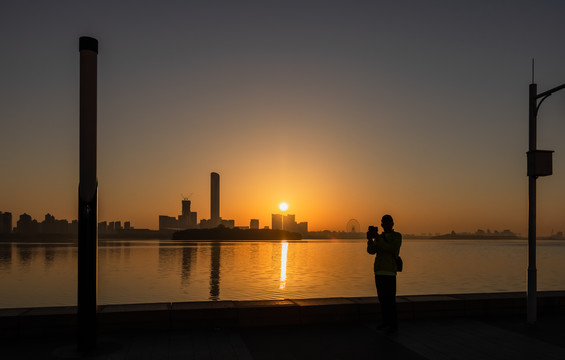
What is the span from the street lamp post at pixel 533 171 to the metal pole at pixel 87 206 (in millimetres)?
7704

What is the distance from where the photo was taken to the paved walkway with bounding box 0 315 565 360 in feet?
24.1

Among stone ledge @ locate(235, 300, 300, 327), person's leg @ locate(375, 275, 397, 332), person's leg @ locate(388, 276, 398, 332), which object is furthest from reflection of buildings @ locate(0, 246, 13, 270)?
person's leg @ locate(388, 276, 398, 332)

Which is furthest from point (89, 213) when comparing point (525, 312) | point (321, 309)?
point (525, 312)

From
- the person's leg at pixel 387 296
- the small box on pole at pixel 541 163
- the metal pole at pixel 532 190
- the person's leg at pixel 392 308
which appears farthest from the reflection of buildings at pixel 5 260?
the small box on pole at pixel 541 163

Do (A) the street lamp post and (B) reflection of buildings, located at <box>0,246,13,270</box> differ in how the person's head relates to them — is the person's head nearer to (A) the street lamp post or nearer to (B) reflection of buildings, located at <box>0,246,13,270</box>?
(A) the street lamp post

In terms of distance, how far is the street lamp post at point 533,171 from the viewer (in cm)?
962

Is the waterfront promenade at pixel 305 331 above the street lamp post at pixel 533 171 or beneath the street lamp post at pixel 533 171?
beneath

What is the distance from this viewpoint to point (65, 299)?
3372 centimetres

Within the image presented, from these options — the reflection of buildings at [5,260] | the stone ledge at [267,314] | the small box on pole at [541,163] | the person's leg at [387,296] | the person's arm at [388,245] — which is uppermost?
the small box on pole at [541,163]

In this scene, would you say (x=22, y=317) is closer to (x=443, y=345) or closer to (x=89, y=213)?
(x=89, y=213)

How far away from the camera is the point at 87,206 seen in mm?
7414

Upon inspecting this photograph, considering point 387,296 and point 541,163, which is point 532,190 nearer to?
point 541,163

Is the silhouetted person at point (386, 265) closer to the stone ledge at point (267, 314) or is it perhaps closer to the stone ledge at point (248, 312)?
the stone ledge at point (248, 312)

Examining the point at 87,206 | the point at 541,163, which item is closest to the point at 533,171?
the point at 541,163
